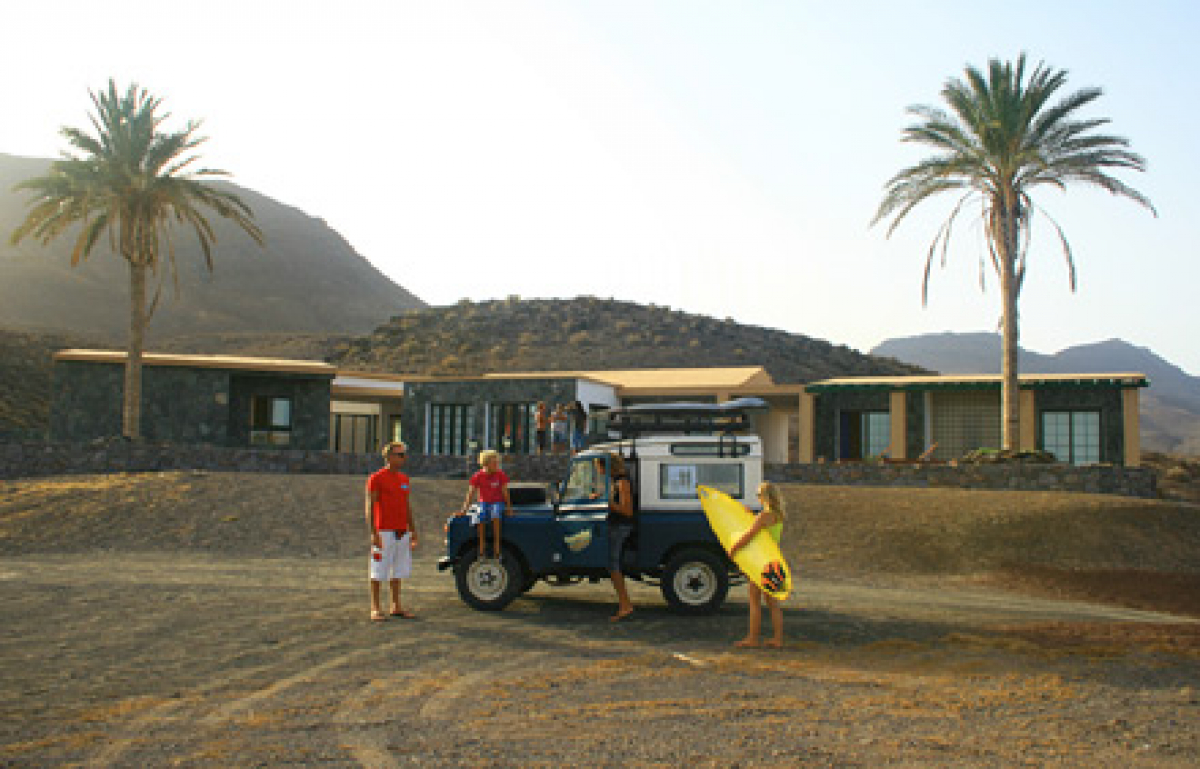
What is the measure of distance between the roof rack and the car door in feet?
2.31

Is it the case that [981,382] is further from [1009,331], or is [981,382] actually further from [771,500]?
[771,500]

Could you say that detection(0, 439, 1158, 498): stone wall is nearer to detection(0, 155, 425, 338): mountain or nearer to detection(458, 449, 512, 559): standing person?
detection(458, 449, 512, 559): standing person

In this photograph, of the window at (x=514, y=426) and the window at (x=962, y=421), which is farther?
the window at (x=514, y=426)

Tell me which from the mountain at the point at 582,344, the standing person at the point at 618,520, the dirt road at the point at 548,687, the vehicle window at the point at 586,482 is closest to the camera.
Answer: the dirt road at the point at 548,687

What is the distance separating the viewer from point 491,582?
10.8 meters

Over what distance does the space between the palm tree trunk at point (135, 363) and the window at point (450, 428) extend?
29.2 feet

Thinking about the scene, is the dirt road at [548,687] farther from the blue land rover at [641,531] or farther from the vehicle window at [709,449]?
the vehicle window at [709,449]

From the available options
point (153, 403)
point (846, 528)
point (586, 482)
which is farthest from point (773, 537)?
point (153, 403)

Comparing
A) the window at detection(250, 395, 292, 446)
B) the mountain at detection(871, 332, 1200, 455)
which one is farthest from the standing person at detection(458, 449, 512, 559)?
the mountain at detection(871, 332, 1200, 455)

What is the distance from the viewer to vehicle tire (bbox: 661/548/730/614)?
1063cm

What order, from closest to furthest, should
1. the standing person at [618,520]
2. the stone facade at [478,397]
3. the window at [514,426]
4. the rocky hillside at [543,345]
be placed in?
the standing person at [618,520], the stone facade at [478,397], the window at [514,426], the rocky hillside at [543,345]

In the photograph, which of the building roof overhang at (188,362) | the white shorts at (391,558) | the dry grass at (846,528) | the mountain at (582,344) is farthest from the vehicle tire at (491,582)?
the mountain at (582,344)

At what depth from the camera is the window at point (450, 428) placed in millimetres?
31828

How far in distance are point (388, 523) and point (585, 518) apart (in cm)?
216
